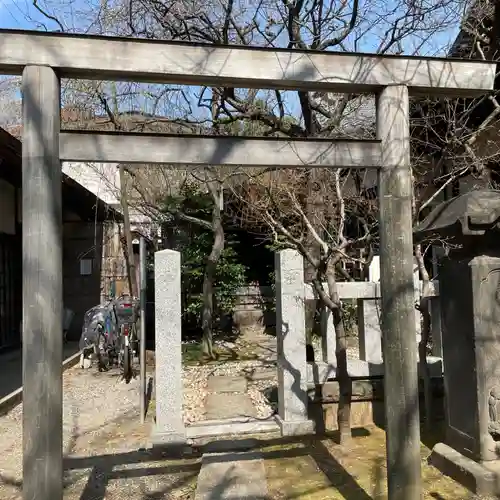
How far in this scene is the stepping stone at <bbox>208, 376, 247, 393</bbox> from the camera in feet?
30.2

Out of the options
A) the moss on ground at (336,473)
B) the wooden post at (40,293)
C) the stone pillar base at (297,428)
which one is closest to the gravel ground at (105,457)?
the moss on ground at (336,473)

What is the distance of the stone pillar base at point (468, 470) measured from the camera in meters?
4.45

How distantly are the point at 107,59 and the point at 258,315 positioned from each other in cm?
1353

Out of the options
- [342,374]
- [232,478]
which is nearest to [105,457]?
[232,478]

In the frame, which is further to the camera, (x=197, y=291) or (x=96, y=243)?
(x=96, y=243)

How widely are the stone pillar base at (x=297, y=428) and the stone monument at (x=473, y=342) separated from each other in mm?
1575

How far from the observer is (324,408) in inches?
256

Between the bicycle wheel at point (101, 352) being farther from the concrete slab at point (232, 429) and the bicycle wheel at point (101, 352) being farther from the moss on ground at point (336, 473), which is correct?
the moss on ground at point (336, 473)

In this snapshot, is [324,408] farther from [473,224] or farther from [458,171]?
[458,171]

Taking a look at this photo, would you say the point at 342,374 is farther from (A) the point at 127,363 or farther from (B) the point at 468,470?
(A) the point at 127,363

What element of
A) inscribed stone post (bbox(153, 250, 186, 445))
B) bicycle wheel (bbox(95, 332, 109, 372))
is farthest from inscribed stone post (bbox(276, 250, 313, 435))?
bicycle wheel (bbox(95, 332, 109, 372))

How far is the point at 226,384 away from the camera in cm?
965

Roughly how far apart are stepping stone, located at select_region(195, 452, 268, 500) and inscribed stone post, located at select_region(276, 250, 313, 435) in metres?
1.14

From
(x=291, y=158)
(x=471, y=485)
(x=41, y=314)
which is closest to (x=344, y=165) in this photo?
(x=291, y=158)
